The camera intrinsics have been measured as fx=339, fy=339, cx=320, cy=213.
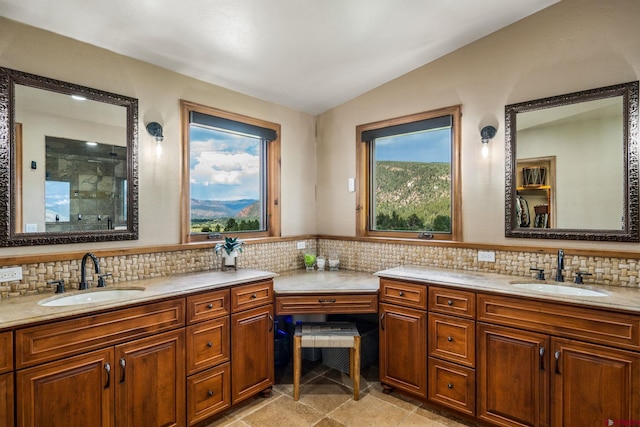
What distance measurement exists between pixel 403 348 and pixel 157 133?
98.4 inches

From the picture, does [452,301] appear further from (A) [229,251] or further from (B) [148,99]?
(B) [148,99]

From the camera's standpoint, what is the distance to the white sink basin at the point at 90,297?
1998 mm

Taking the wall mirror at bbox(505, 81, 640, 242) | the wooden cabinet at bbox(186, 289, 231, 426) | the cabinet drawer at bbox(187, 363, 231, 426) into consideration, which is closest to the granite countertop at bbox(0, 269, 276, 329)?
the wooden cabinet at bbox(186, 289, 231, 426)

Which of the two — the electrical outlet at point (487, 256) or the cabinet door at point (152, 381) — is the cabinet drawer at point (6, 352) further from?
the electrical outlet at point (487, 256)

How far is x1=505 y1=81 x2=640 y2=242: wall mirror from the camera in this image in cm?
222

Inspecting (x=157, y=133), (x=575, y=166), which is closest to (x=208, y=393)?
(x=157, y=133)

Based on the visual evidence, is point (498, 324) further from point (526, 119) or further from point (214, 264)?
point (214, 264)

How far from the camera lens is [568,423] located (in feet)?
6.34

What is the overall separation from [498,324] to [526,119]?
5.09ft

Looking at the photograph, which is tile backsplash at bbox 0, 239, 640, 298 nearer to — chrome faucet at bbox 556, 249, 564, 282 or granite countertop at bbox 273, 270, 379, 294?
chrome faucet at bbox 556, 249, 564, 282

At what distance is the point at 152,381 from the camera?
2014mm

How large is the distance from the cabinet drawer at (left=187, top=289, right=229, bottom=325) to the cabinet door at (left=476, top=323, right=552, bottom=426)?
174cm

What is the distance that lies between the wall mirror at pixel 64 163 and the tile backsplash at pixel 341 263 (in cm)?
21

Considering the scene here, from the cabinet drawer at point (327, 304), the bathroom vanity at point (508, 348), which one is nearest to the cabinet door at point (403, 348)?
the bathroom vanity at point (508, 348)
